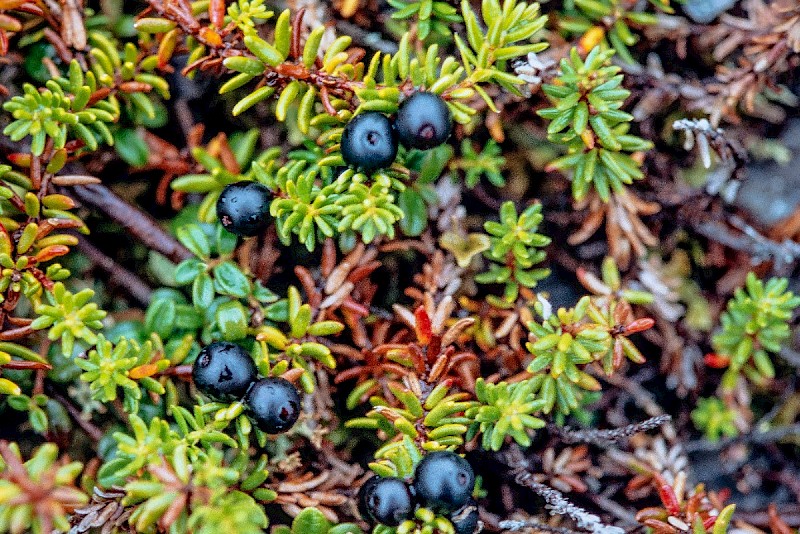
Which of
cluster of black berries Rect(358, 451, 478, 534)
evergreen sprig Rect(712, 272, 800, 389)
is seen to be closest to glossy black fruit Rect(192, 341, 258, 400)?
cluster of black berries Rect(358, 451, 478, 534)

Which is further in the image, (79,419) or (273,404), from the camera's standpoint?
(79,419)

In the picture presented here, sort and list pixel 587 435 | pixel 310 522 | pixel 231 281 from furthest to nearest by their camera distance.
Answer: pixel 587 435
pixel 231 281
pixel 310 522

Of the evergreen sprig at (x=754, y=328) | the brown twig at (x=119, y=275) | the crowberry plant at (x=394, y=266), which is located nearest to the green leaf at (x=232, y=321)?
the crowberry plant at (x=394, y=266)

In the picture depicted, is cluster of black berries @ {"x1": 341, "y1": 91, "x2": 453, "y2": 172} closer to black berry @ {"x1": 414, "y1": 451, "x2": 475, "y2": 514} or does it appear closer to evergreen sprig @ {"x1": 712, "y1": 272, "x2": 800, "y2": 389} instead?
black berry @ {"x1": 414, "y1": 451, "x2": 475, "y2": 514}

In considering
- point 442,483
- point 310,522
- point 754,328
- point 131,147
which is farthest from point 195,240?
point 754,328

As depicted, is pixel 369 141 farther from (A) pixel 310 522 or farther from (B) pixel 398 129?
(A) pixel 310 522

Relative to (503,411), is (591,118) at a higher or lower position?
higher

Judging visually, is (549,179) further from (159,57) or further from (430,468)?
(159,57)
